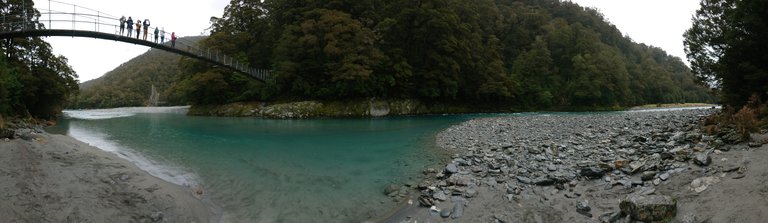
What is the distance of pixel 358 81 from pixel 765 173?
3672cm

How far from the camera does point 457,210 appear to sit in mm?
6465

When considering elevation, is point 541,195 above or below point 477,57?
below

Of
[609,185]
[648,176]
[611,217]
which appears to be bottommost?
[611,217]

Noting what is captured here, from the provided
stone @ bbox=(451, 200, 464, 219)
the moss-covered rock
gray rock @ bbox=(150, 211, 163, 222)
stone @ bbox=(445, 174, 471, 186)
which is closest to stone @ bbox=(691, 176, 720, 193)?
stone @ bbox=(451, 200, 464, 219)

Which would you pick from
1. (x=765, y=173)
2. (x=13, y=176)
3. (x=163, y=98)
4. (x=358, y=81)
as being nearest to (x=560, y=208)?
(x=765, y=173)

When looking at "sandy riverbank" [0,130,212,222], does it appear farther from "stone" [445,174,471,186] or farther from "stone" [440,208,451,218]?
"stone" [445,174,471,186]

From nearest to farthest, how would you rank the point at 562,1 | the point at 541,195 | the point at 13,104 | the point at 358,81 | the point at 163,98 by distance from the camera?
the point at 541,195 < the point at 13,104 < the point at 358,81 < the point at 163,98 < the point at 562,1

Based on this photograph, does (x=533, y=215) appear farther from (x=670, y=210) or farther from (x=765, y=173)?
(x=765, y=173)

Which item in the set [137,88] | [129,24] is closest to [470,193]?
[129,24]

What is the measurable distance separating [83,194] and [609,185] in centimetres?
1035

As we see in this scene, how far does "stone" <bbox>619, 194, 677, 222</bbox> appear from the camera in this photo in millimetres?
4898

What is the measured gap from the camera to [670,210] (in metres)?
4.93

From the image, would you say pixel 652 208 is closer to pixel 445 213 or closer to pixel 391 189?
pixel 445 213

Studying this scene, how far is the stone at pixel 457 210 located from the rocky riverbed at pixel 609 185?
18 millimetres
